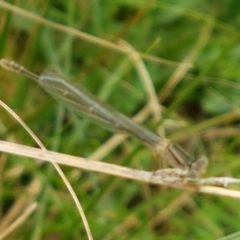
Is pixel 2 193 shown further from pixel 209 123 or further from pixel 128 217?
pixel 209 123

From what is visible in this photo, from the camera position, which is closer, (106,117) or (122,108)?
(106,117)

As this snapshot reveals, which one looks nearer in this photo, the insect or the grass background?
the insect

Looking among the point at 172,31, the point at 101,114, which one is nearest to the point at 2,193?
the point at 101,114

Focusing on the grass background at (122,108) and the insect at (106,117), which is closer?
the insect at (106,117)
